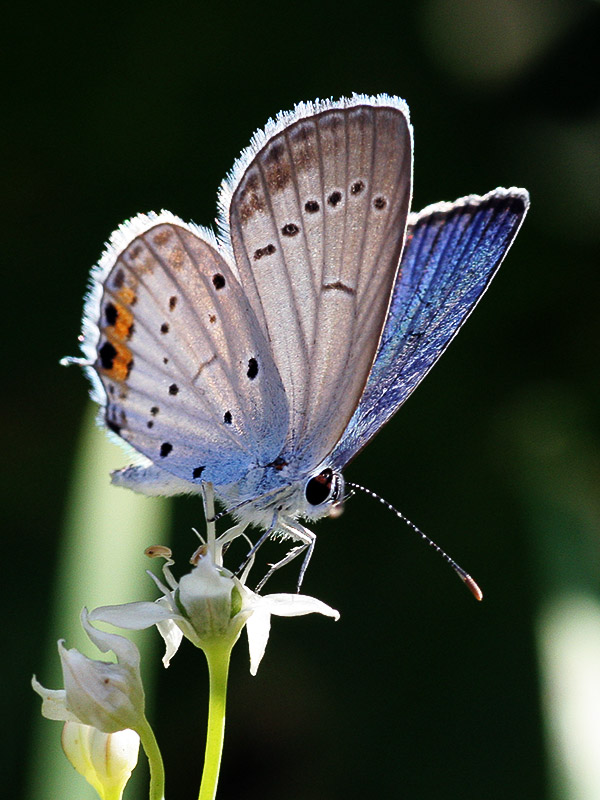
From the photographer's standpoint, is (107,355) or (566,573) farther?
(566,573)

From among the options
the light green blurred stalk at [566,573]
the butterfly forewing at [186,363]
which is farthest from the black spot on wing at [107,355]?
the light green blurred stalk at [566,573]

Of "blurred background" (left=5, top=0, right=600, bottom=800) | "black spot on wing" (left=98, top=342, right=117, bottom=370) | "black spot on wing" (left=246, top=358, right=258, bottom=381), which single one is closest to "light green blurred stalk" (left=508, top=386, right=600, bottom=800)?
"blurred background" (left=5, top=0, right=600, bottom=800)

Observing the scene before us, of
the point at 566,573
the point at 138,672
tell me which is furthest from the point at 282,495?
the point at 566,573

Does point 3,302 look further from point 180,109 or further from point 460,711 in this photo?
point 460,711

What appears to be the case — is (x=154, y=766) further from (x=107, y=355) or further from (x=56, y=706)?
(x=107, y=355)

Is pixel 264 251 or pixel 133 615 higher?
pixel 264 251

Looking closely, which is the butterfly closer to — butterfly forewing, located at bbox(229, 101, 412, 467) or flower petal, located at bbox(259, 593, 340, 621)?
butterfly forewing, located at bbox(229, 101, 412, 467)

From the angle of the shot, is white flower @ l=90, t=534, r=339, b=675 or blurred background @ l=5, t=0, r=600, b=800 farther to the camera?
blurred background @ l=5, t=0, r=600, b=800
